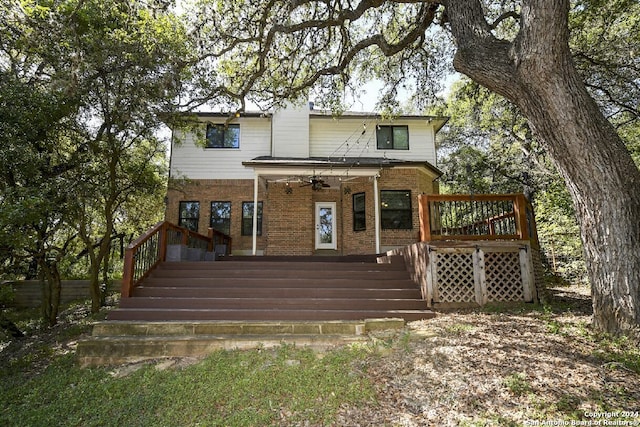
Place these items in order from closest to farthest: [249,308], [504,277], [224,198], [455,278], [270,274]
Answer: [249,308] → [455,278] → [504,277] → [270,274] → [224,198]

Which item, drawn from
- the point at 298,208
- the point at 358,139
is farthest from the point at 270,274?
the point at 358,139

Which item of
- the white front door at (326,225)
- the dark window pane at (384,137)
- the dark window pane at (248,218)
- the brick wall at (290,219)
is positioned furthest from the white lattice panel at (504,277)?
A: the dark window pane at (248,218)

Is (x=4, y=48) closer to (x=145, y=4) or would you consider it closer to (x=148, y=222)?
(x=145, y=4)

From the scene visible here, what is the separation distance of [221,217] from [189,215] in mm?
1238

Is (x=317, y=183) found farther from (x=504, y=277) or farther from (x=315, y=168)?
(x=504, y=277)

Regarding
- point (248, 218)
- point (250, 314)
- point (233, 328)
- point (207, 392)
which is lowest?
point (207, 392)

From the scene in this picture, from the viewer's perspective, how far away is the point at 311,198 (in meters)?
12.8

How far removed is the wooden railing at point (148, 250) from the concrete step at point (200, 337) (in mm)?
1128

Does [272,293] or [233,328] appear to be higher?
[272,293]

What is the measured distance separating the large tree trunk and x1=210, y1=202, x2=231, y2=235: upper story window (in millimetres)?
10432

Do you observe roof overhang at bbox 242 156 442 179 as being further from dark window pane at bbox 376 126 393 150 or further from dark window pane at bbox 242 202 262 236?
dark window pane at bbox 376 126 393 150

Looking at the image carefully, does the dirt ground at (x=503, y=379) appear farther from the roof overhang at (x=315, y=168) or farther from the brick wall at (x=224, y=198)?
the brick wall at (x=224, y=198)

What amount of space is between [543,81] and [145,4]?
7622 mm

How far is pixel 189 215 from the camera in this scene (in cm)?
1291
